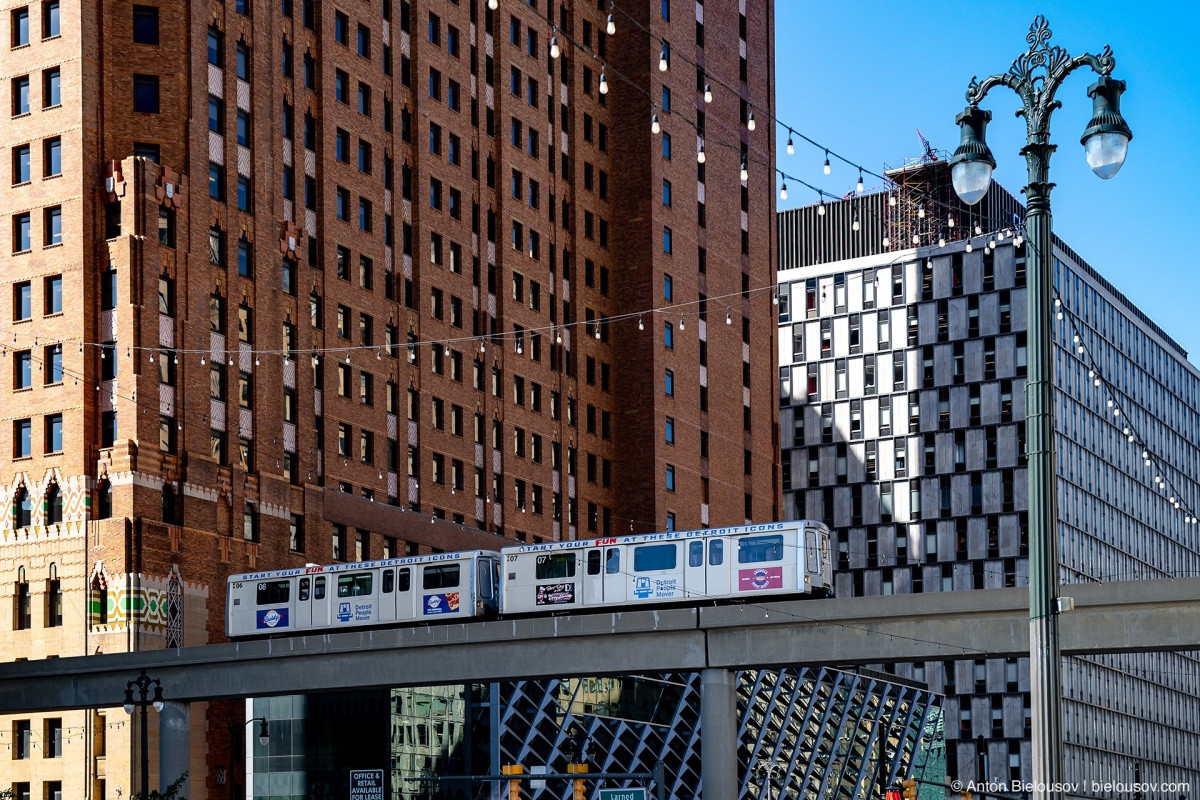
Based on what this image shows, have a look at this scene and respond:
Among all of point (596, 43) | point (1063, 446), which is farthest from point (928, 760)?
point (596, 43)

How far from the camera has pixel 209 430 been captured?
3044 inches

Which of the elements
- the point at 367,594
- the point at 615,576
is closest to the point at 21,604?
the point at 367,594

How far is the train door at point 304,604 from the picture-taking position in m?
68.8

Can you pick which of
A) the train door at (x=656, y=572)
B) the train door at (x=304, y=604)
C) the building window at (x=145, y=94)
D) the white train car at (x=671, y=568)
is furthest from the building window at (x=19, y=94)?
the train door at (x=656, y=572)

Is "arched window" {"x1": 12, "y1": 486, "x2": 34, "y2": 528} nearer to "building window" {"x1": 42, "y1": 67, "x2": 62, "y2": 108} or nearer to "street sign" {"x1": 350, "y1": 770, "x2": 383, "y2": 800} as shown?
"building window" {"x1": 42, "y1": 67, "x2": 62, "y2": 108}

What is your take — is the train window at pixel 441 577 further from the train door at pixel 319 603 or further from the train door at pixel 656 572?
the train door at pixel 656 572

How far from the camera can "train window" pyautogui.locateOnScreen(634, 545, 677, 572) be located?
6269 centimetres

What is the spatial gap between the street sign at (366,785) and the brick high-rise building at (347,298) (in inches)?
402

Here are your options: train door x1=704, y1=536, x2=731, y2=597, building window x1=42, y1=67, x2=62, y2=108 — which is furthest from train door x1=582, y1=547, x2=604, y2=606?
building window x1=42, y1=67, x2=62, y2=108

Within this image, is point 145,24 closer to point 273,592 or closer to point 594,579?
point 273,592

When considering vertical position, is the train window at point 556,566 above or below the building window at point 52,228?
below

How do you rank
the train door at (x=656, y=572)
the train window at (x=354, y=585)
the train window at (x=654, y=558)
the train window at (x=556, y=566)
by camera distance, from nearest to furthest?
1. the train door at (x=656, y=572)
2. the train window at (x=654, y=558)
3. the train window at (x=556, y=566)
4. the train window at (x=354, y=585)

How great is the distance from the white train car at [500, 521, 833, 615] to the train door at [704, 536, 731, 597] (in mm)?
33

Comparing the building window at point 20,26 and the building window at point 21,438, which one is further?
the building window at point 20,26
